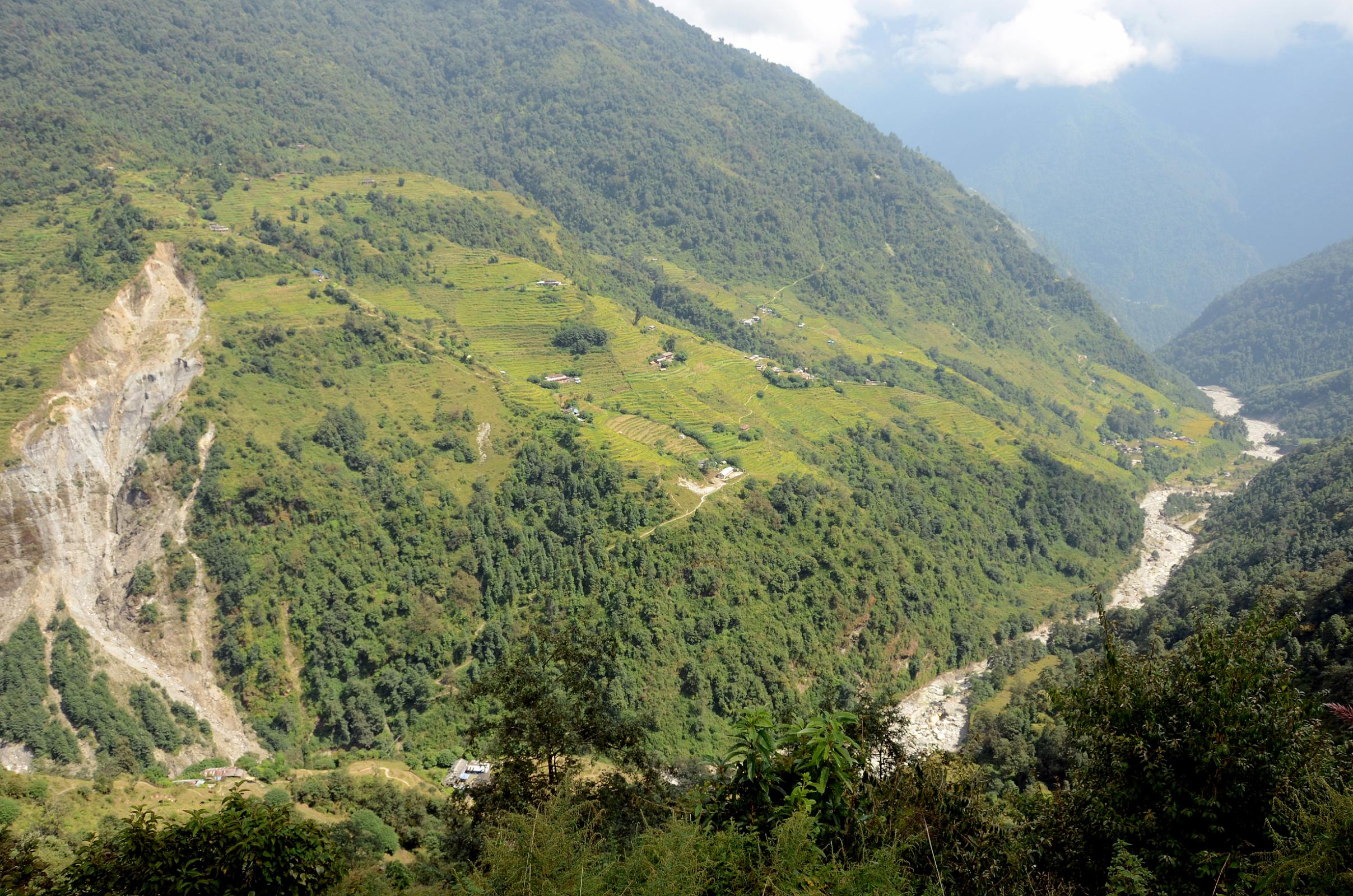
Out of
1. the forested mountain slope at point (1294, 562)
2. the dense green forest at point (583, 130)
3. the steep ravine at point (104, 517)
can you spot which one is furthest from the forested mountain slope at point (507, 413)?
the forested mountain slope at point (1294, 562)

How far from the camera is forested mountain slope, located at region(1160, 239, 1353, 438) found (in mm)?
120375

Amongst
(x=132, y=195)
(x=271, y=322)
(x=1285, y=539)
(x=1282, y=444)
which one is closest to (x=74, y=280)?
(x=271, y=322)

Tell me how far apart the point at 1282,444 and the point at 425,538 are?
123831 millimetres

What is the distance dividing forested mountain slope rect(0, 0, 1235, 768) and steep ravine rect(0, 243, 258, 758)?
1.60ft

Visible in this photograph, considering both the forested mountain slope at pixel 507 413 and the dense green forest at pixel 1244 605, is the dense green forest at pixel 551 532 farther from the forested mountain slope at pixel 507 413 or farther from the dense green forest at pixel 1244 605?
the dense green forest at pixel 1244 605

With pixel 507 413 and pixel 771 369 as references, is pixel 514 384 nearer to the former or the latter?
pixel 507 413

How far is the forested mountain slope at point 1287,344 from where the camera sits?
120375mm

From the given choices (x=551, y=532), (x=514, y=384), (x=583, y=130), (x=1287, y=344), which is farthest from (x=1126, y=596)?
(x=583, y=130)

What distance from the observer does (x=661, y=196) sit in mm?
141500

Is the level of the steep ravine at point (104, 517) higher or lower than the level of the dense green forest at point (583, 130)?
lower

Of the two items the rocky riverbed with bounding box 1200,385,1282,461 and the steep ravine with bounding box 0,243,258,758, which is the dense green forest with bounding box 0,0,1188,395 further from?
the steep ravine with bounding box 0,243,258,758

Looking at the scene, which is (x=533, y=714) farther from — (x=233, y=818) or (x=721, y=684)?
(x=721, y=684)

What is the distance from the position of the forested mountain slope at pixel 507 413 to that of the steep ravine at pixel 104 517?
488 mm

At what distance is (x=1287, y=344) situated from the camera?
143 meters
